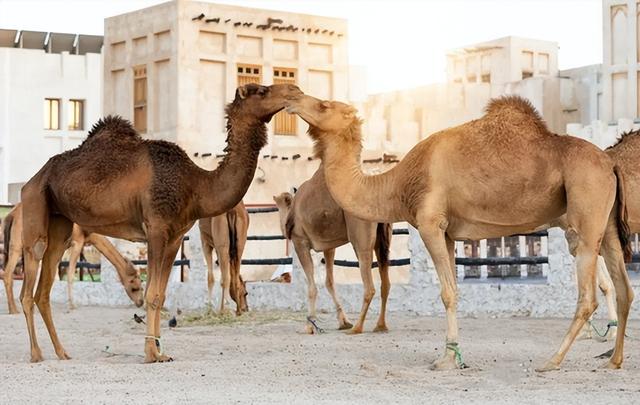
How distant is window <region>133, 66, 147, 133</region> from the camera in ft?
122

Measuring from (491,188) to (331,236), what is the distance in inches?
190

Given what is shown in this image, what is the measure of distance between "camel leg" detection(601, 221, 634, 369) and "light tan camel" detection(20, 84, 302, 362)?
2.99 m

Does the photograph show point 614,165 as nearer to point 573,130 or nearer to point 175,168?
point 175,168

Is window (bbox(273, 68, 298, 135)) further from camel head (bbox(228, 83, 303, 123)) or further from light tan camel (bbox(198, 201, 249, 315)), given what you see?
camel head (bbox(228, 83, 303, 123))

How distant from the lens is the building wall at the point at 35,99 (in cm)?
5547

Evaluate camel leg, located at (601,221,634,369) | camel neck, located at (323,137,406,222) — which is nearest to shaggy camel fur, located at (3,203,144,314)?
camel neck, located at (323,137,406,222)

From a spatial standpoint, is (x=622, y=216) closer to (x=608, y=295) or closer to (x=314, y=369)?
(x=314, y=369)

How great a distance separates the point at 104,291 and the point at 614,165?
1457 centimetres

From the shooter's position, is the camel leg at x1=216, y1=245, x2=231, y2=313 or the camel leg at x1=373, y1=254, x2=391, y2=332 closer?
the camel leg at x1=373, y1=254, x2=391, y2=332

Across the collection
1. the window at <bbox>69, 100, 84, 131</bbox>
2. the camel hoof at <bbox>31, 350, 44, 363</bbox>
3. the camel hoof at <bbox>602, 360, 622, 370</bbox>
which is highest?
the window at <bbox>69, 100, 84, 131</bbox>

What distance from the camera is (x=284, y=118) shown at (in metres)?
37.2

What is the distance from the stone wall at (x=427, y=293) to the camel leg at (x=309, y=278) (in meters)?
2.87

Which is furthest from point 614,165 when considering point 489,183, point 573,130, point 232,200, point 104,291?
point 573,130

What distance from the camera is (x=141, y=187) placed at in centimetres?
1048
